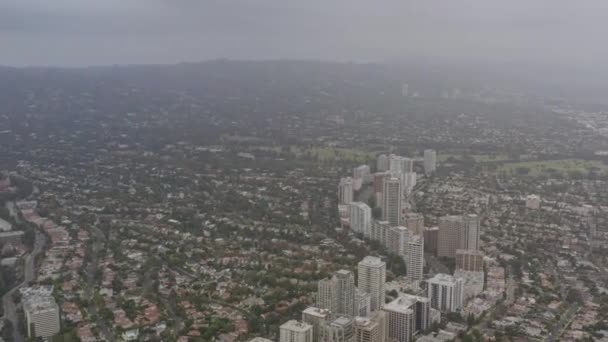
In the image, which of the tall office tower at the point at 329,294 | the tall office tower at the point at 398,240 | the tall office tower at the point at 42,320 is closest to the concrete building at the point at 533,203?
the tall office tower at the point at 398,240

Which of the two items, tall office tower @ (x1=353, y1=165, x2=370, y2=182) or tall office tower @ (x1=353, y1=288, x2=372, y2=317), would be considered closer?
tall office tower @ (x1=353, y1=288, x2=372, y2=317)

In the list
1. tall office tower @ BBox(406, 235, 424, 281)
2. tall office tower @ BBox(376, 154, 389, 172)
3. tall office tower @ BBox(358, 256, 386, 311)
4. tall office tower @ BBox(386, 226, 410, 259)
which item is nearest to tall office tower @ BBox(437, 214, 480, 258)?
tall office tower @ BBox(386, 226, 410, 259)

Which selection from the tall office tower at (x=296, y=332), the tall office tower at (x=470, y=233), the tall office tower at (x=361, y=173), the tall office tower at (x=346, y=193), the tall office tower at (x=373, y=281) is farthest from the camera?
the tall office tower at (x=361, y=173)

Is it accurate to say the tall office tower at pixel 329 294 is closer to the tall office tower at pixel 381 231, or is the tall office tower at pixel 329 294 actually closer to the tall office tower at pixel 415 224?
the tall office tower at pixel 381 231

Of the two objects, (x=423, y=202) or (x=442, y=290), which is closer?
(x=442, y=290)

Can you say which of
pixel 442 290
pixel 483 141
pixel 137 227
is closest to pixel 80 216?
pixel 137 227

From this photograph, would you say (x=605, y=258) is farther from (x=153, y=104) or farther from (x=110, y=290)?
(x=153, y=104)

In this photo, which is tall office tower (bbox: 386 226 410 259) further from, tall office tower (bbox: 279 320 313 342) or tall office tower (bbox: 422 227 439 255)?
tall office tower (bbox: 279 320 313 342)
